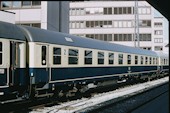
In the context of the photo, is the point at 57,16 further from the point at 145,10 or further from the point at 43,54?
the point at 145,10

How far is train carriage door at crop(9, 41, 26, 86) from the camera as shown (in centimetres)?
1275

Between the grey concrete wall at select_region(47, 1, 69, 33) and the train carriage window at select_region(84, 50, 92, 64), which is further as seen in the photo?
the grey concrete wall at select_region(47, 1, 69, 33)

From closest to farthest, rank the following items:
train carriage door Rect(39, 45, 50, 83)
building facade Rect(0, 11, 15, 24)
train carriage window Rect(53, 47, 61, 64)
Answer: train carriage door Rect(39, 45, 50, 83)
train carriage window Rect(53, 47, 61, 64)
building facade Rect(0, 11, 15, 24)

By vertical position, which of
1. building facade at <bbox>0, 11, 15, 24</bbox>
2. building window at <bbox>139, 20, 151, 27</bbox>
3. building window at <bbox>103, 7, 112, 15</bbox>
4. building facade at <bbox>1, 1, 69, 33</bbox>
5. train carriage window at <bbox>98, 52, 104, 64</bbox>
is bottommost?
train carriage window at <bbox>98, 52, 104, 64</bbox>

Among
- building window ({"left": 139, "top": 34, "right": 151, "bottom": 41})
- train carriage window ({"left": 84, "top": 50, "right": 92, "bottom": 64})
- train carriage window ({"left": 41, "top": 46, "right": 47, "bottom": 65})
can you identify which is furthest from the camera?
building window ({"left": 139, "top": 34, "right": 151, "bottom": 41})

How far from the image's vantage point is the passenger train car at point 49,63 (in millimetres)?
12719

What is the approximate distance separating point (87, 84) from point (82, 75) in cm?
132

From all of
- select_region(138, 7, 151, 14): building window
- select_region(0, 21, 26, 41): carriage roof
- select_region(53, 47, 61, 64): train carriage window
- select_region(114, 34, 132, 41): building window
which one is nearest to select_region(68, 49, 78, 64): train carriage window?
select_region(53, 47, 61, 64): train carriage window

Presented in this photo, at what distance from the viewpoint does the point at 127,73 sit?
88.9 feet

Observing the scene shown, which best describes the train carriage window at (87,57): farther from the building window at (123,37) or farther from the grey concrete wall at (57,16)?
the building window at (123,37)

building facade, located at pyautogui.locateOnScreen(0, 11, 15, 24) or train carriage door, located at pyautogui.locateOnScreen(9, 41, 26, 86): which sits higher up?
building facade, located at pyautogui.locateOnScreen(0, 11, 15, 24)

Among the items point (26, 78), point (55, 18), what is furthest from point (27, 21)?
point (26, 78)

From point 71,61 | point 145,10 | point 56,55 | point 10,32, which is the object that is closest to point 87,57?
point 71,61

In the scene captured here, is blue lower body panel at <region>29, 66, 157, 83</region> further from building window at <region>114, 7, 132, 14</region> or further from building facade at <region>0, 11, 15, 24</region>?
building window at <region>114, 7, 132, 14</region>
